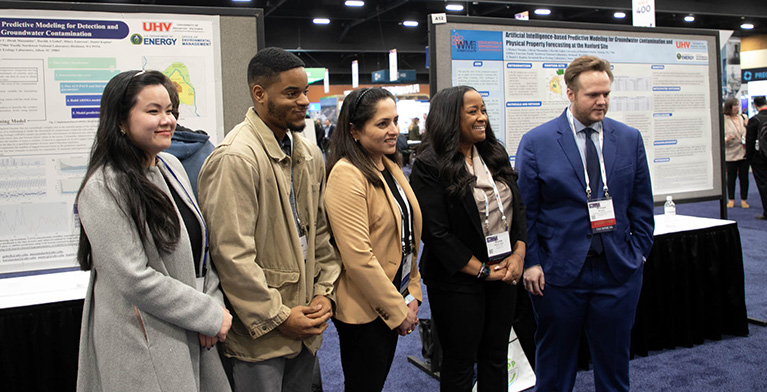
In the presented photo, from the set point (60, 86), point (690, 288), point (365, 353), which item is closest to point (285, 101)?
point (365, 353)

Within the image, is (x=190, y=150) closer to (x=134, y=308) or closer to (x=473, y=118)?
(x=134, y=308)

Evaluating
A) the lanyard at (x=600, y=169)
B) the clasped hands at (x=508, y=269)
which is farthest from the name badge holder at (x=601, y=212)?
the clasped hands at (x=508, y=269)

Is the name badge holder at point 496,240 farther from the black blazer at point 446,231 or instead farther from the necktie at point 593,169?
the necktie at point 593,169

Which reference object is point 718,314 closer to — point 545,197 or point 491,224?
point 545,197

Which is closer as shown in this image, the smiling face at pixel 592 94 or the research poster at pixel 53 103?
the smiling face at pixel 592 94

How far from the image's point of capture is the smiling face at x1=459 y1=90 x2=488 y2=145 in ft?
6.78

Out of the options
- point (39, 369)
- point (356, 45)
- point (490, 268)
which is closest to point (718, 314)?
point (490, 268)

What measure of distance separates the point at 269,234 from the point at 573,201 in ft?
3.90

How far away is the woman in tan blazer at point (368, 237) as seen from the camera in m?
1.76

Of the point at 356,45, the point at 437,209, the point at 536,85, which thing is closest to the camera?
the point at 437,209

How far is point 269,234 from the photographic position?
1587 millimetres

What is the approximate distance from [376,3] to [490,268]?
12991 millimetres

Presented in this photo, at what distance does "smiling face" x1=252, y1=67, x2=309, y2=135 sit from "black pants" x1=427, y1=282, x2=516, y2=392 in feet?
2.77

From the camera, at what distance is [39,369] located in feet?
7.30
